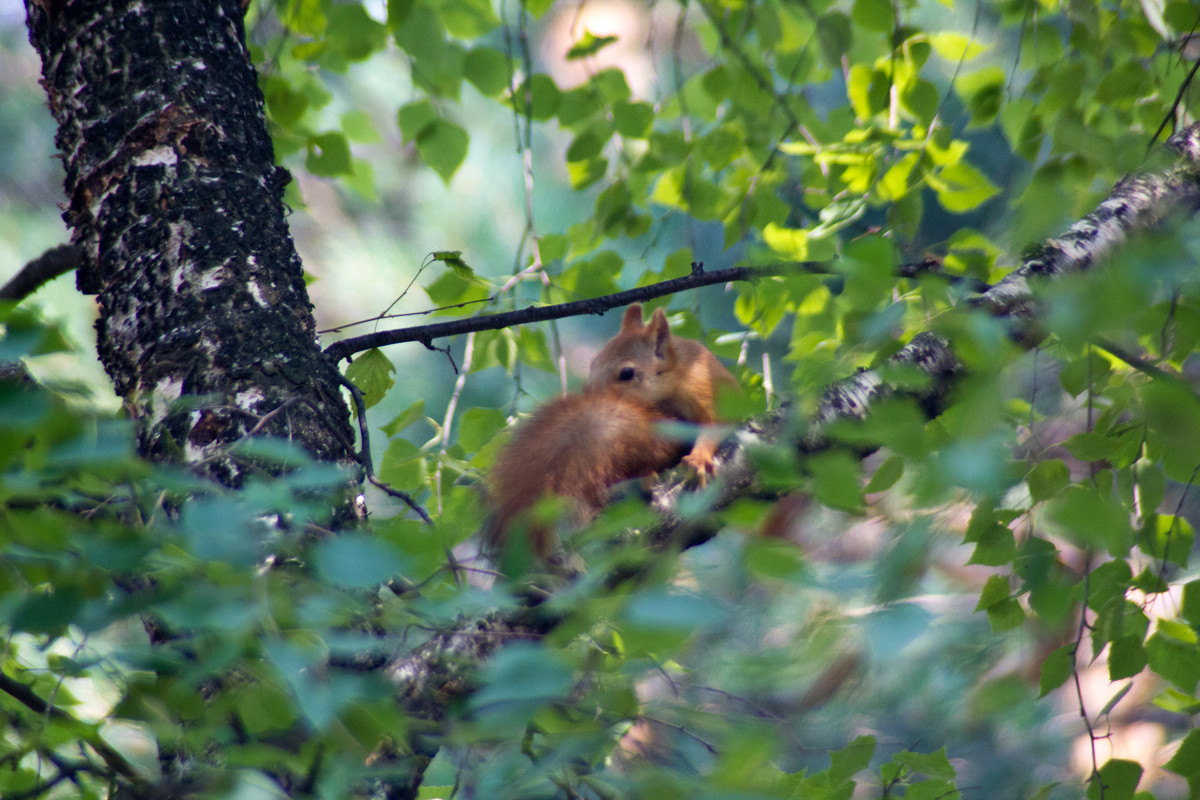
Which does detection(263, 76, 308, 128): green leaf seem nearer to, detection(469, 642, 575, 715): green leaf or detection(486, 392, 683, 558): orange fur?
detection(486, 392, 683, 558): orange fur

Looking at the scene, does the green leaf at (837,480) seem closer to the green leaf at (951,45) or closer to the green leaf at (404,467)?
the green leaf at (404,467)

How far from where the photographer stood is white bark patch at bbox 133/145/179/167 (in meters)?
1.09

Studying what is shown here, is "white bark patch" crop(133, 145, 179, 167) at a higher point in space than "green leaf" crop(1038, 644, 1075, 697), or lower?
higher

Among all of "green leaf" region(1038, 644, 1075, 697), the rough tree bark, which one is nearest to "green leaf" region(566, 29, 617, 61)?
the rough tree bark

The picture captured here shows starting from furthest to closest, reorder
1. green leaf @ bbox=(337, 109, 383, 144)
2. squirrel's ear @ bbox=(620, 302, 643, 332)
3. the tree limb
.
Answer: squirrel's ear @ bbox=(620, 302, 643, 332), green leaf @ bbox=(337, 109, 383, 144), the tree limb

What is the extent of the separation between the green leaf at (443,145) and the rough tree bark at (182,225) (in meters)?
0.44

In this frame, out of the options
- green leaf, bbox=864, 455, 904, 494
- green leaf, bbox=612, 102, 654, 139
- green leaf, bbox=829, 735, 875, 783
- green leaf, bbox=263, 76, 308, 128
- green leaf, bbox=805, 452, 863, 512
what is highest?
green leaf, bbox=263, 76, 308, 128

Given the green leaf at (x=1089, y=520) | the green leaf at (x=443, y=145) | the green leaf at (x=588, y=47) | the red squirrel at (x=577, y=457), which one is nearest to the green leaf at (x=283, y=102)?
the green leaf at (x=443, y=145)

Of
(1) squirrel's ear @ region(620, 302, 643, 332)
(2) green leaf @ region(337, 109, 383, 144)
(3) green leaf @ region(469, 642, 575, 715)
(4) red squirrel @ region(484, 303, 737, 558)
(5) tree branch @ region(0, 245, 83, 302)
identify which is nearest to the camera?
(3) green leaf @ region(469, 642, 575, 715)

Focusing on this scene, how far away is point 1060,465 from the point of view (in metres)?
1.01

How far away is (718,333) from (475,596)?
4.50ft

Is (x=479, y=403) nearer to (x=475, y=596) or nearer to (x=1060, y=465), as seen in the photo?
(x=1060, y=465)

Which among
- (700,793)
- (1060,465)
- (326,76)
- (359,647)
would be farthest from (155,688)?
(326,76)

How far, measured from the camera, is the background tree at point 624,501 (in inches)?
18.4
